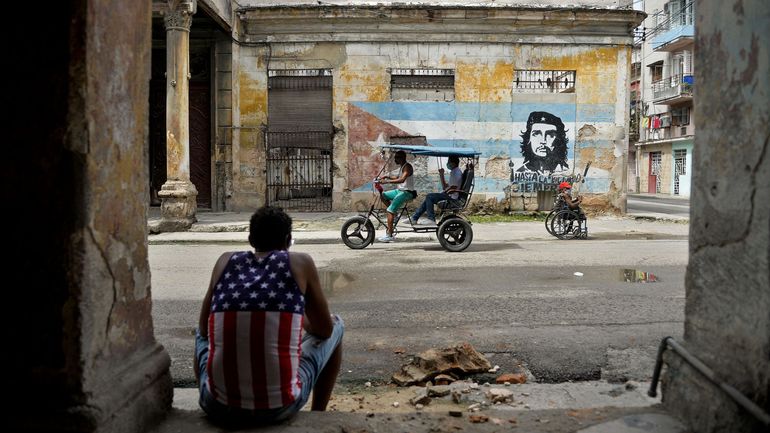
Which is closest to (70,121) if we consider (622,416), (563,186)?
(622,416)

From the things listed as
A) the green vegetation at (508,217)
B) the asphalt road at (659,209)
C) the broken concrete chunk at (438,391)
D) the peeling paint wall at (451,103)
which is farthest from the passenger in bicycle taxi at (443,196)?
the asphalt road at (659,209)

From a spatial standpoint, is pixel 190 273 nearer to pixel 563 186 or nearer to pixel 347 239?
pixel 347 239

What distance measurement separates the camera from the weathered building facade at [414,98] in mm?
17203

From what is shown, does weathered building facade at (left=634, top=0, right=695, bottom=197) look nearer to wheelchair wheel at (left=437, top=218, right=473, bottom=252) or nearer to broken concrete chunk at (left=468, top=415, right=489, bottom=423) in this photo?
wheelchair wheel at (left=437, top=218, right=473, bottom=252)

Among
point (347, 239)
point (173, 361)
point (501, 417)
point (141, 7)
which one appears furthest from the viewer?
point (347, 239)

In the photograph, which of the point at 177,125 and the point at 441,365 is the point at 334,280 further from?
the point at 177,125

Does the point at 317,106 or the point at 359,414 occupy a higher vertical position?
the point at 317,106

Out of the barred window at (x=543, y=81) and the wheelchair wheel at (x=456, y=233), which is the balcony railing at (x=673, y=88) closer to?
the barred window at (x=543, y=81)

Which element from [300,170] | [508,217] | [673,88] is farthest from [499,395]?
[673,88]

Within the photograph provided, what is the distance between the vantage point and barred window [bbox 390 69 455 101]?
17312mm

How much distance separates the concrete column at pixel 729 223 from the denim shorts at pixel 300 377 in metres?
1.66

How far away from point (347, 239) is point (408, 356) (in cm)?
633

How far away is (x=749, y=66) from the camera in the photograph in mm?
2305

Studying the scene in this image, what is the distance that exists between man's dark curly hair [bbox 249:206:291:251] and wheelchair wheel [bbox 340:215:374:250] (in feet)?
25.2
